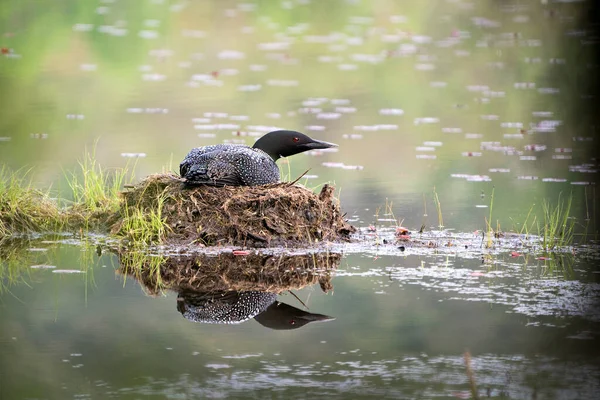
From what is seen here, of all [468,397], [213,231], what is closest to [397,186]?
[213,231]

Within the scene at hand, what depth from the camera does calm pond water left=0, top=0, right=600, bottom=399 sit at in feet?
19.1

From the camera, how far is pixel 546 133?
1324cm

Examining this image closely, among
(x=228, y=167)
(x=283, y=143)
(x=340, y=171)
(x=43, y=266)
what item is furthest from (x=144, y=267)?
(x=340, y=171)

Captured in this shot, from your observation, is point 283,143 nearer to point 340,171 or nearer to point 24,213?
point 24,213

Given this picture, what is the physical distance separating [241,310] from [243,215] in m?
1.45

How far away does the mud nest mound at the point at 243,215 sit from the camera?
812 centimetres

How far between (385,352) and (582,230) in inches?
132

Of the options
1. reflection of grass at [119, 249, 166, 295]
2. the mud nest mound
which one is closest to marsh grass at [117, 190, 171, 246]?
the mud nest mound

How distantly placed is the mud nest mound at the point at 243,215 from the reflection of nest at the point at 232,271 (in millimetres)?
265

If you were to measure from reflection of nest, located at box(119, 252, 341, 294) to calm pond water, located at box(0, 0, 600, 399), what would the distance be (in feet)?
0.18

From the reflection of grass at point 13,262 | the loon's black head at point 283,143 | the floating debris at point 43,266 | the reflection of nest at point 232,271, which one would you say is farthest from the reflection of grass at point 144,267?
the loon's black head at point 283,143

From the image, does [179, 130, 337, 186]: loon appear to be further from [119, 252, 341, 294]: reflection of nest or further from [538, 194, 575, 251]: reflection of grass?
[538, 194, 575, 251]: reflection of grass

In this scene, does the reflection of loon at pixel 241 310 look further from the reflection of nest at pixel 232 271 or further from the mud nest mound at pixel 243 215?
the mud nest mound at pixel 243 215

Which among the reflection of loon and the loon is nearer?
the reflection of loon
